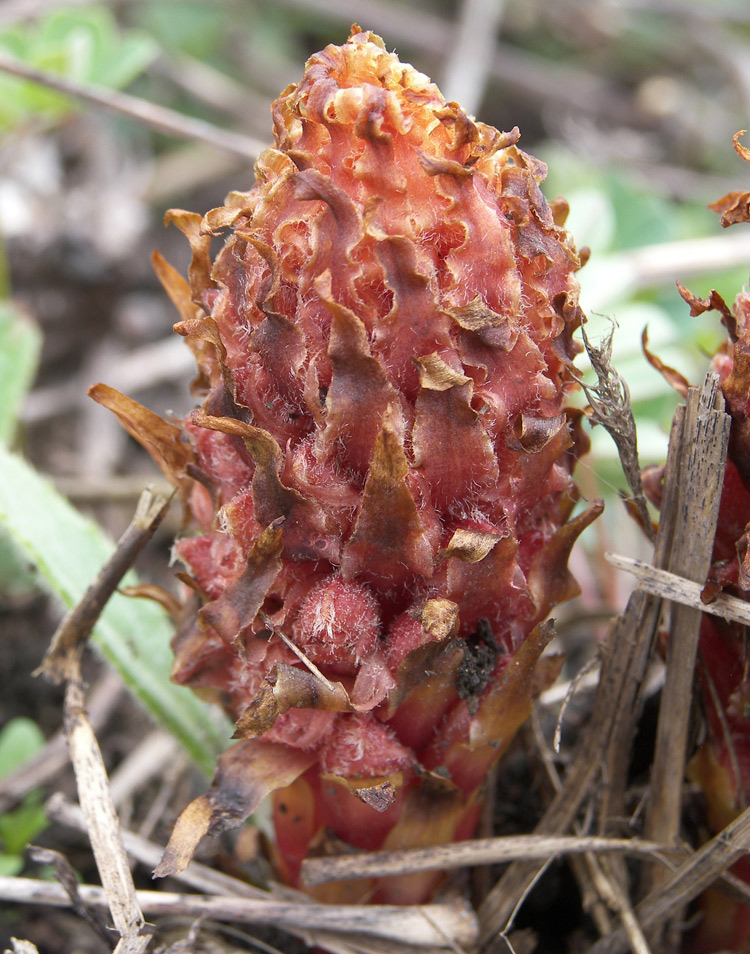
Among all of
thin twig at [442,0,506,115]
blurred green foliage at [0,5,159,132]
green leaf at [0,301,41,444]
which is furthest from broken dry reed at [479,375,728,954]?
thin twig at [442,0,506,115]

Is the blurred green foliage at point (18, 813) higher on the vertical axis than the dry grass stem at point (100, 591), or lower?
lower

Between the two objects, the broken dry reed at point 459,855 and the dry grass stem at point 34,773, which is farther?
the dry grass stem at point 34,773

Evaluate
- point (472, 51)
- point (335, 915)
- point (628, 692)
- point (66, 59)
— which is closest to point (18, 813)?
point (335, 915)

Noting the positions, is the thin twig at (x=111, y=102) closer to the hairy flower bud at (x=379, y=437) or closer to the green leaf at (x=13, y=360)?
the green leaf at (x=13, y=360)

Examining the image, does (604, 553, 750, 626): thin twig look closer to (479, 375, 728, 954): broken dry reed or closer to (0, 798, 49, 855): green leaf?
(479, 375, 728, 954): broken dry reed

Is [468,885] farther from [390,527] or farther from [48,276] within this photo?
[48,276]

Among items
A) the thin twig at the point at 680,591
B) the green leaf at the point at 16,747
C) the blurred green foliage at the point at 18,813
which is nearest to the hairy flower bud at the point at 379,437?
the thin twig at the point at 680,591
